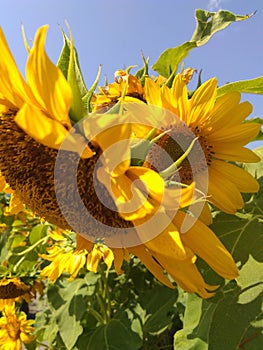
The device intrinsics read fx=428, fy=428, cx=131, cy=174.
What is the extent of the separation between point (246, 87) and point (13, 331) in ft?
4.96

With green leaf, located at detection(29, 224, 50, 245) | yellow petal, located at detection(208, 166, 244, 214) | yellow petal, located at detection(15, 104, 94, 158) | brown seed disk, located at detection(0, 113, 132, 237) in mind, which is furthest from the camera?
green leaf, located at detection(29, 224, 50, 245)

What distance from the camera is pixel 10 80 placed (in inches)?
20.4

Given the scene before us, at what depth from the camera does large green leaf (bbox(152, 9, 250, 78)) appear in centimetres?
77

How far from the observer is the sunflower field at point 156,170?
0.48 meters

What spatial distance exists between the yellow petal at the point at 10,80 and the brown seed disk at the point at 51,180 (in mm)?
Result: 70

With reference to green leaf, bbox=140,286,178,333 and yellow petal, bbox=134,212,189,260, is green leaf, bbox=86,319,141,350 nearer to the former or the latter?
green leaf, bbox=140,286,178,333

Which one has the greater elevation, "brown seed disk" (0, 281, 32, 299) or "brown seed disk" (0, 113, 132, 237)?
"brown seed disk" (0, 113, 132, 237)

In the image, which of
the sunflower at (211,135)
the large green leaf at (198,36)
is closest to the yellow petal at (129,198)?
the sunflower at (211,135)

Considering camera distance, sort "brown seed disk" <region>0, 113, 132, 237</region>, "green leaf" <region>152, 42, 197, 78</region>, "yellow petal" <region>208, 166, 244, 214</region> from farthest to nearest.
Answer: "green leaf" <region>152, 42, 197, 78</region> < "yellow petal" <region>208, 166, 244, 214</region> < "brown seed disk" <region>0, 113, 132, 237</region>

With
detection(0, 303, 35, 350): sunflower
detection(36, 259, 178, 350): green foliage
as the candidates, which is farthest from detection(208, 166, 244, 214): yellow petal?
detection(0, 303, 35, 350): sunflower

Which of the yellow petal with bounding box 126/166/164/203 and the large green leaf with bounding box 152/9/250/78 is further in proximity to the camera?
the large green leaf with bounding box 152/9/250/78

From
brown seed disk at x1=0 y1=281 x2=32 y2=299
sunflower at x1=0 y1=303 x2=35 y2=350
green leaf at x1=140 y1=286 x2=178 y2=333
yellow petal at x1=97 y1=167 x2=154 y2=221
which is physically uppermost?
yellow petal at x1=97 y1=167 x2=154 y2=221

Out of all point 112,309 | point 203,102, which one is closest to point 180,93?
point 203,102

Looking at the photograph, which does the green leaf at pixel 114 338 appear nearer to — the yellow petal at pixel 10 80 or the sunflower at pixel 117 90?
the sunflower at pixel 117 90
